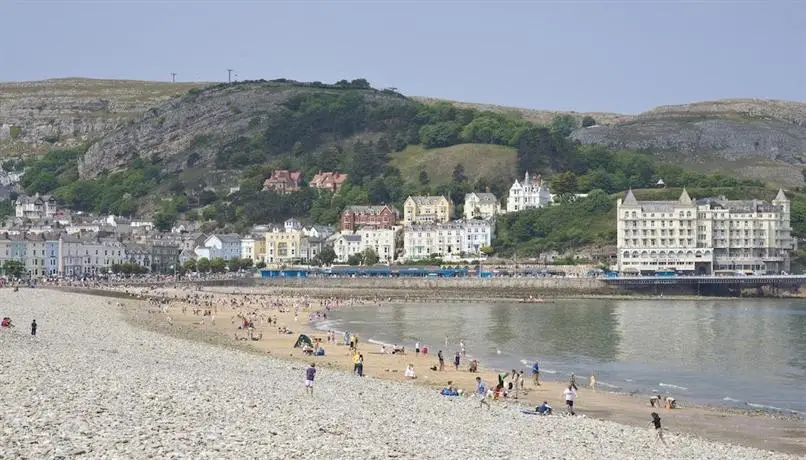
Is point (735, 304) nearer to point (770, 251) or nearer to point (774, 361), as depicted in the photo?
point (770, 251)

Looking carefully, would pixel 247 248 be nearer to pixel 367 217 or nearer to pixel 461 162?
pixel 367 217

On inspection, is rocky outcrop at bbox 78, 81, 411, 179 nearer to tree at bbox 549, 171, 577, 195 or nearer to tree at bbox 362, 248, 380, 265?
tree at bbox 549, 171, 577, 195

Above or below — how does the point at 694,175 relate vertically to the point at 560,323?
above

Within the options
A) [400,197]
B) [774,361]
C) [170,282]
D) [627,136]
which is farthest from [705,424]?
[627,136]

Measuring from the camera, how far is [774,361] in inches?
1487

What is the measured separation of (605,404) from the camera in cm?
2650

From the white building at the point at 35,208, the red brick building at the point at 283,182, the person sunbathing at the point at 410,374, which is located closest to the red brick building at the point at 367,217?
the red brick building at the point at 283,182

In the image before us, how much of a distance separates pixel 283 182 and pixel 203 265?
33452 millimetres

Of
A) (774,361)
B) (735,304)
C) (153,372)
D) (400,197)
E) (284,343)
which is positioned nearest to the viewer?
(153,372)

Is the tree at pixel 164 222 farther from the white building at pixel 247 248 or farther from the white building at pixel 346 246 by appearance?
the white building at pixel 346 246

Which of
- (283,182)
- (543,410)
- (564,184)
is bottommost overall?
(543,410)

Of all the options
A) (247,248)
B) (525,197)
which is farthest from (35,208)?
(525,197)

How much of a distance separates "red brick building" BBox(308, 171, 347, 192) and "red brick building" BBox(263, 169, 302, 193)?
6.71 ft

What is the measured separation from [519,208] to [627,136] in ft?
241
